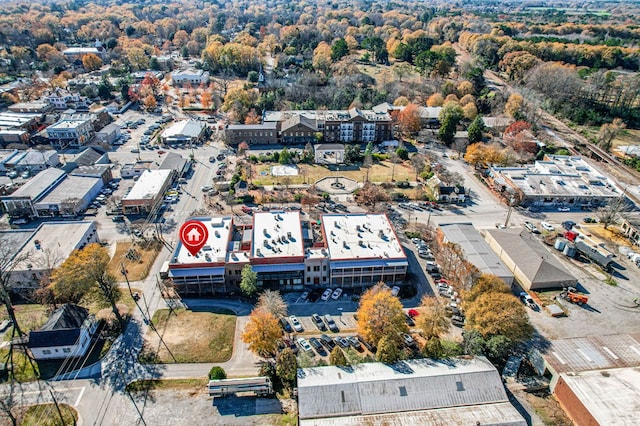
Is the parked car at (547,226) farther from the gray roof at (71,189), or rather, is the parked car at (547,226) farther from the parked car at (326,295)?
the gray roof at (71,189)

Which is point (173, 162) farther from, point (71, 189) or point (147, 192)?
point (71, 189)

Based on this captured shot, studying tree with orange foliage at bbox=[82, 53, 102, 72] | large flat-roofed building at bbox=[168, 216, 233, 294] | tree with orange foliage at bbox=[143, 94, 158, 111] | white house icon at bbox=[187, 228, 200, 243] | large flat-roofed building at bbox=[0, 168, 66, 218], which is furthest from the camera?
tree with orange foliage at bbox=[82, 53, 102, 72]

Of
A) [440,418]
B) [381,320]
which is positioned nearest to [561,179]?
[381,320]

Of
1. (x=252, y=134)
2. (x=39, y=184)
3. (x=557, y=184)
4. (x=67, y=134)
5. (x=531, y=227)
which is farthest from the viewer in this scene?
(x=252, y=134)

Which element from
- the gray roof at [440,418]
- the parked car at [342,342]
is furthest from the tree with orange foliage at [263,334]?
the gray roof at [440,418]

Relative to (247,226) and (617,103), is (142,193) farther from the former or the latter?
(617,103)

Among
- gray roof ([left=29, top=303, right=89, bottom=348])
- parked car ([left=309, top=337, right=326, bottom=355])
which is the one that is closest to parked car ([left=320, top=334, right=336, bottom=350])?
parked car ([left=309, top=337, right=326, bottom=355])

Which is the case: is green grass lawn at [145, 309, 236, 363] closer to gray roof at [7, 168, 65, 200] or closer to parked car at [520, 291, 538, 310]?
parked car at [520, 291, 538, 310]
